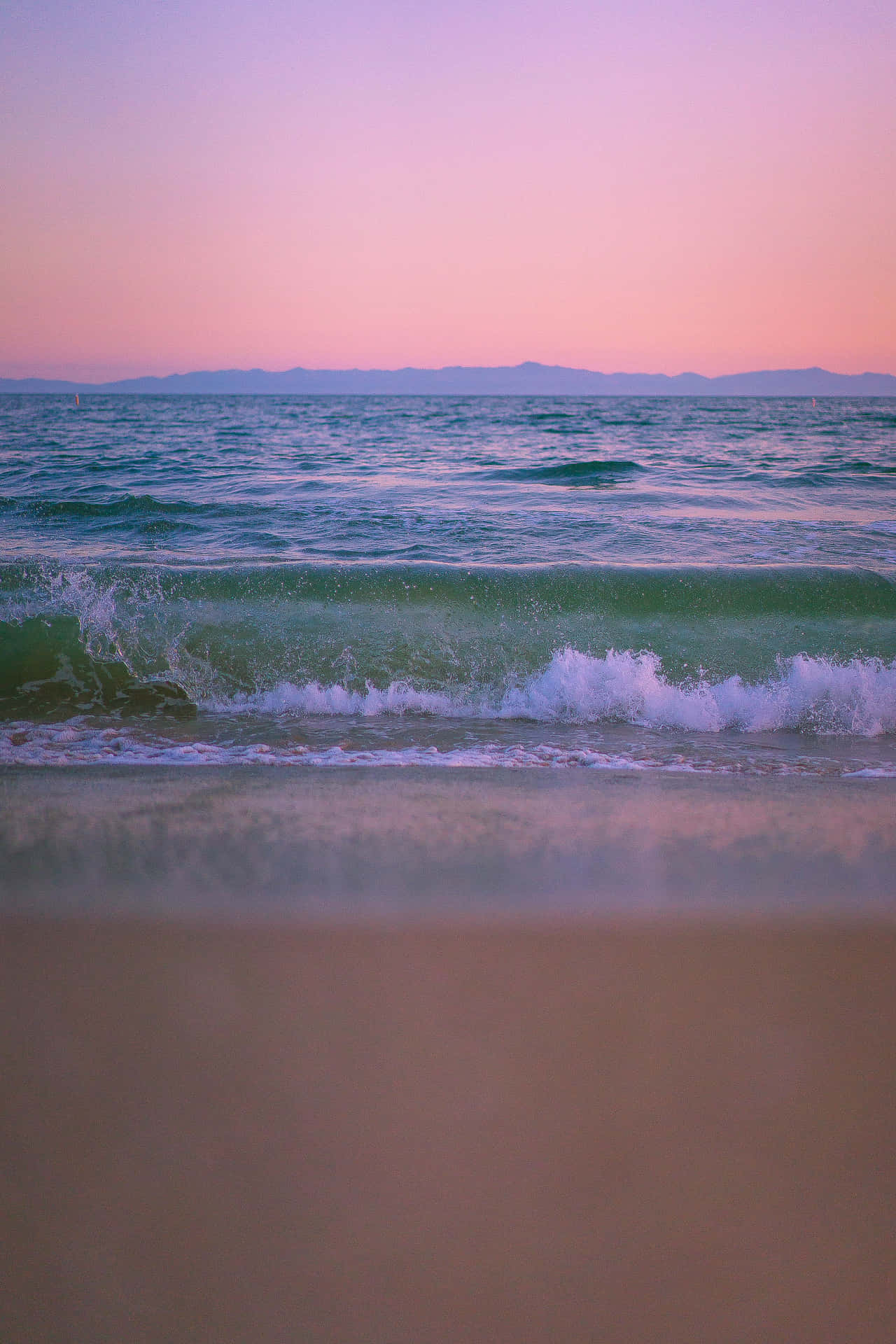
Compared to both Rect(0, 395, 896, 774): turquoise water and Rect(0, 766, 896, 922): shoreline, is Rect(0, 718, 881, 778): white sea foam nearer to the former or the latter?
Rect(0, 395, 896, 774): turquoise water

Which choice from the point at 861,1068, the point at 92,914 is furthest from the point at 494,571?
the point at 861,1068

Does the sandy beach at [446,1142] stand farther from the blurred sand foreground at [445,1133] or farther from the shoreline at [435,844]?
the shoreline at [435,844]

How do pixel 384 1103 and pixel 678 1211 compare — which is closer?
pixel 678 1211

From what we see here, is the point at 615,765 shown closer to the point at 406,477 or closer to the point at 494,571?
the point at 494,571

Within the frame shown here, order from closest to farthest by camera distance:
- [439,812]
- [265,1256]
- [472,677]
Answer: [265,1256]
[439,812]
[472,677]

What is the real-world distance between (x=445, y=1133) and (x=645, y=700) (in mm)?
3887

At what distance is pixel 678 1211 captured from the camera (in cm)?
144

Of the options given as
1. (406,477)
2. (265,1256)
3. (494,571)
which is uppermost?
(406,477)

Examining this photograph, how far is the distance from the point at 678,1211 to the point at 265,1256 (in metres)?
0.72

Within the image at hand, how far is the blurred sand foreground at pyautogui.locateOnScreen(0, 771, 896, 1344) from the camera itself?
1.30 m

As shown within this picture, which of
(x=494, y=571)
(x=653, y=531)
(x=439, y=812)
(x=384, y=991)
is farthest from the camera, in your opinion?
(x=653, y=531)

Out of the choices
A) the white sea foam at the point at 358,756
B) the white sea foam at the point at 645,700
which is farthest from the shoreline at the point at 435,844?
the white sea foam at the point at 645,700

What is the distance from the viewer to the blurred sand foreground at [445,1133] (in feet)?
4.26

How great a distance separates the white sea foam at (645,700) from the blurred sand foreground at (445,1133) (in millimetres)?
2845
